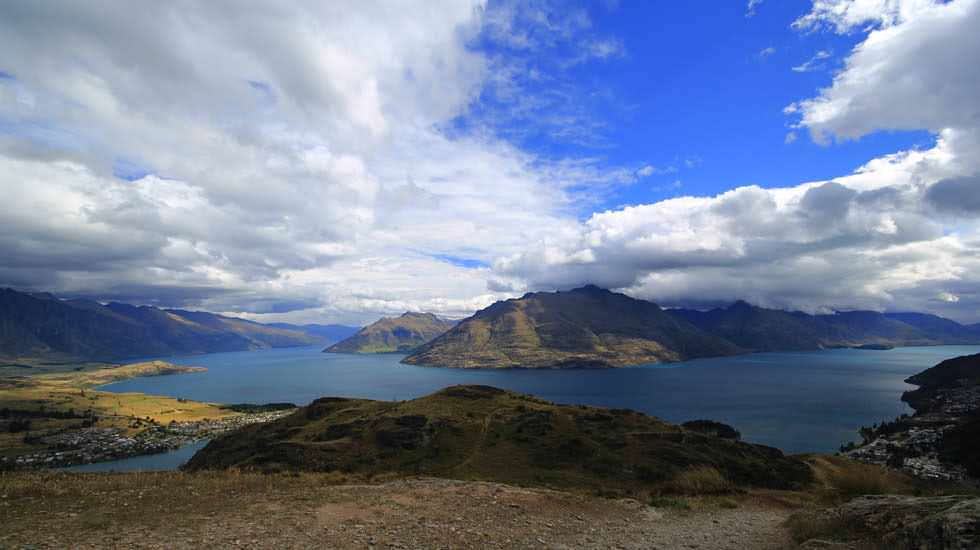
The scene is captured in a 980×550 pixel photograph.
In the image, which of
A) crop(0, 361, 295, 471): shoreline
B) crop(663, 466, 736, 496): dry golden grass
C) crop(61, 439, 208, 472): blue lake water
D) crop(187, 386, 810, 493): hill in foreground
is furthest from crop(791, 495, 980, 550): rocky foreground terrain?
crop(0, 361, 295, 471): shoreline

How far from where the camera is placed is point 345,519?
1775 centimetres

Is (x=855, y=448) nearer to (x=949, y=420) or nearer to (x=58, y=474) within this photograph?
(x=949, y=420)

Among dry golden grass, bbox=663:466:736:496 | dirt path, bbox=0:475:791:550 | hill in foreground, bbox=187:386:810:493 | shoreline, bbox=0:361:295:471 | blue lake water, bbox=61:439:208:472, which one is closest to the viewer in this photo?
dirt path, bbox=0:475:791:550

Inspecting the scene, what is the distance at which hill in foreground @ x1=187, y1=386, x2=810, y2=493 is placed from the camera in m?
46.0

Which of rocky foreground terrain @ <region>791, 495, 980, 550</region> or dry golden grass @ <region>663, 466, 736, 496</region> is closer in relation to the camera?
rocky foreground terrain @ <region>791, 495, 980, 550</region>

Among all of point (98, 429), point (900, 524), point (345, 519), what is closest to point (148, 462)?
point (98, 429)

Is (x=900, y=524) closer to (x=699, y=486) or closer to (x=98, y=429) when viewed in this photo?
(x=699, y=486)

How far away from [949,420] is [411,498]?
172259mm

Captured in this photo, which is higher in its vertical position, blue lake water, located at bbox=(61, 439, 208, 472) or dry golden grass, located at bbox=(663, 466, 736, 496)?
dry golden grass, located at bbox=(663, 466, 736, 496)

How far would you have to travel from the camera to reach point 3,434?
140 m

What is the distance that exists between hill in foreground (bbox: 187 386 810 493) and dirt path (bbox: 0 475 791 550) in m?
13.6

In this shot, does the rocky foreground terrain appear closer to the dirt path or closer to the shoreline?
the dirt path

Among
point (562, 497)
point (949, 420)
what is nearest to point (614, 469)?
point (562, 497)

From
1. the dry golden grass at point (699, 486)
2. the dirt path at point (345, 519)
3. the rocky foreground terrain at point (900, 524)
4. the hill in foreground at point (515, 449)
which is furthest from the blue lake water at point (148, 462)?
the rocky foreground terrain at point (900, 524)
